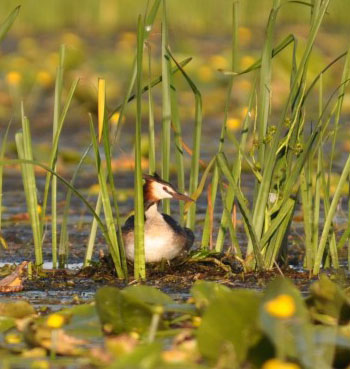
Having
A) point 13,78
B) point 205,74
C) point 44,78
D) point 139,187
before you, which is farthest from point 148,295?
point 205,74

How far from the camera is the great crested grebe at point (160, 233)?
6277 mm

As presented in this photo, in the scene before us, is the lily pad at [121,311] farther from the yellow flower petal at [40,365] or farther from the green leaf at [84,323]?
the yellow flower petal at [40,365]

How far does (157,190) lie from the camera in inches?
263

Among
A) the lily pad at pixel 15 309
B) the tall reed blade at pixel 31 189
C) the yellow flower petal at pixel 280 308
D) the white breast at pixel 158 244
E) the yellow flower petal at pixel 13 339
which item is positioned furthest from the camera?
the white breast at pixel 158 244

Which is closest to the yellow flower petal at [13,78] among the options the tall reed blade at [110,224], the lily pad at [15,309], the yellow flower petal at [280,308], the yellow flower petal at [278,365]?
the tall reed blade at [110,224]

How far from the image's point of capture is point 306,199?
6.09 m

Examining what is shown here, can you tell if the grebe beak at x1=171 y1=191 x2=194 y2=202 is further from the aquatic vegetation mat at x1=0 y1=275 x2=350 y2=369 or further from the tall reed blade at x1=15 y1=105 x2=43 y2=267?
the aquatic vegetation mat at x1=0 y1=275 x2=350 y2=369

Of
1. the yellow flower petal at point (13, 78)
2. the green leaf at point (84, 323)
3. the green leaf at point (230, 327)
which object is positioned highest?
the green leaf at point (230, 327)

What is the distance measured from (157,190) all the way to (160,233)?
46 centimetres

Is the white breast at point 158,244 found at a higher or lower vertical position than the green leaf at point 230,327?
lower

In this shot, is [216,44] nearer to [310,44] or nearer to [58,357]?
[310,44]

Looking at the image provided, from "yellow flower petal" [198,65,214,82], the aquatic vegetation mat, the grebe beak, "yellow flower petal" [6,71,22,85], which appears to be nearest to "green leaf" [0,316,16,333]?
the aquatic vegetation mat

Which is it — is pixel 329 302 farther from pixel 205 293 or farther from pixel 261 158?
pixel 261 158

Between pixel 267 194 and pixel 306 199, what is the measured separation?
0.93 feet
